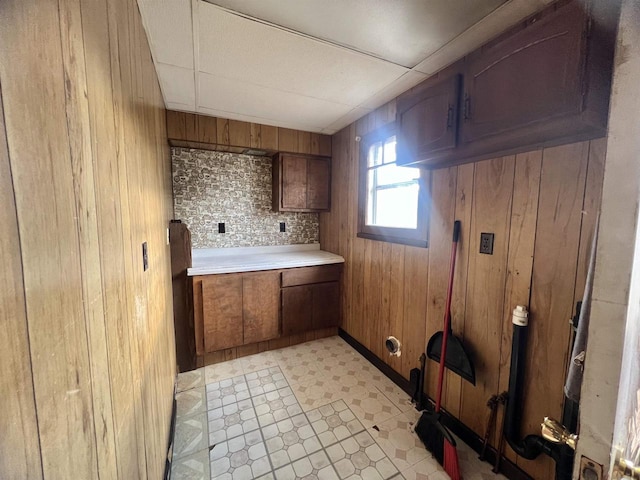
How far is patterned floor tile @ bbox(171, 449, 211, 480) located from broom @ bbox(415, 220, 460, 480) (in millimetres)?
1252

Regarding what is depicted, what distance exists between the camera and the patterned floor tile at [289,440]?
1.49 m

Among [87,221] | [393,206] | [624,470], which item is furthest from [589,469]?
[393,206]

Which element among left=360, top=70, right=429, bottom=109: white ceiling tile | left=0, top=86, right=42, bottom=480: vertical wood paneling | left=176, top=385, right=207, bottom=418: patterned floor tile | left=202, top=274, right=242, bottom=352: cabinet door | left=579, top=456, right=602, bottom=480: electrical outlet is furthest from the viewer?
left=202, top=274, right=242, bottom=352: cabinet door

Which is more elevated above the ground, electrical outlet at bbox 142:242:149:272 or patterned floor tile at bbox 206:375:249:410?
electrical outlet at bbox 142:242:149:272

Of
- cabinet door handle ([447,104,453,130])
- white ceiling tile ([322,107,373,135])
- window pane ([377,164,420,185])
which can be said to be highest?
white ceiling tile ([322,107,373,135])

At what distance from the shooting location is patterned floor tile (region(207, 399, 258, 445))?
1.64 meters

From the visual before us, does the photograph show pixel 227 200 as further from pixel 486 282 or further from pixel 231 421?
pixel 486 282

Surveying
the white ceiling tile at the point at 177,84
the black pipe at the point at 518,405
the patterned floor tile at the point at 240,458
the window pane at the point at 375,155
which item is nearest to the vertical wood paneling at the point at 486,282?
the black pipe at the point at 518,405

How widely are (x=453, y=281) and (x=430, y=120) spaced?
38.8 inches

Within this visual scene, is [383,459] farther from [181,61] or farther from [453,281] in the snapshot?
[181,61]

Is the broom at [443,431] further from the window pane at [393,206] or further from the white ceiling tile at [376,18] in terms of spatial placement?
the white ceiling tile at [376,18]

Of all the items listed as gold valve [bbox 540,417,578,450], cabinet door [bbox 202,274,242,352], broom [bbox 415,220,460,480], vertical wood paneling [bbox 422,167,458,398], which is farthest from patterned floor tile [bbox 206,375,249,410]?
gold valve [bbox 540,417,578,450]

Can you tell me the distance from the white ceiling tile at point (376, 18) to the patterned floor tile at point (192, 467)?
235cm

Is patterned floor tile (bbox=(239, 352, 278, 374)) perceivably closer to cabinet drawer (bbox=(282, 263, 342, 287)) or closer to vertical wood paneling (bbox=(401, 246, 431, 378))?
cabinet drawer (bbox=(282, 263, 342, 287))
